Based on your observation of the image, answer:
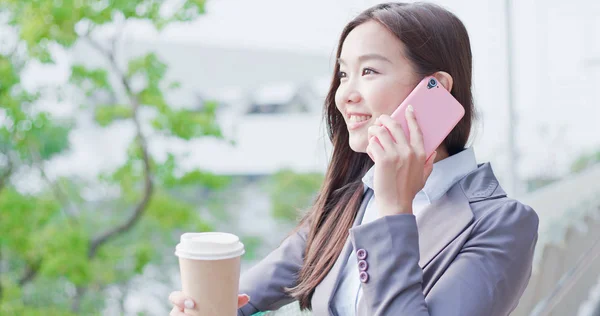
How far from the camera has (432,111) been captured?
944 mm

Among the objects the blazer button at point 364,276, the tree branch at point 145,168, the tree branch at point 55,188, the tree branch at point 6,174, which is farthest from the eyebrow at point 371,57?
the tree branch at point 6,174

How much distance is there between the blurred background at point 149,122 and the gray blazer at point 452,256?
126 centimetres

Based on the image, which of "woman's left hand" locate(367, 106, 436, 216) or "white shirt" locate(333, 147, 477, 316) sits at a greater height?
"woman's left hand" locate(367, 106, 436, 216)

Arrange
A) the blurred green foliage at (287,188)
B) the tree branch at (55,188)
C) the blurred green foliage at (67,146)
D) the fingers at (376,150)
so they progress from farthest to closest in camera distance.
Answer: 1. the blurred green foliage at (287,188)
2. the tree branch at (55,188)
3. the blurred green foliage at (67,146)
4. the fingers at (376,150)

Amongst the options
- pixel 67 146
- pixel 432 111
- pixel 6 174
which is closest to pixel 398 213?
pixel 432 111

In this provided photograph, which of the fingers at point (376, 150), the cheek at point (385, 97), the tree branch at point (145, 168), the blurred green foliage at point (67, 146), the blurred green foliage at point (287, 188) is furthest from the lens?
the blurred green foliage at point (287, 188)

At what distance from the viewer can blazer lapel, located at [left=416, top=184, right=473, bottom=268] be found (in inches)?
37.2

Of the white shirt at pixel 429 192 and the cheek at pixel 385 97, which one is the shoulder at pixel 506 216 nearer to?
the white shirt at pixel 429 192

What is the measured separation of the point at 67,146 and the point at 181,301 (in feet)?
15.6

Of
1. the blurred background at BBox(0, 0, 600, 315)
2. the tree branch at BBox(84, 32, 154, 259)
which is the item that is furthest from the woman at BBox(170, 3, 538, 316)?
the tree branch at BBox(84, 32, 154, 259)

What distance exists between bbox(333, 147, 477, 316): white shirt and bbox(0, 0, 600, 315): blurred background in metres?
1.19

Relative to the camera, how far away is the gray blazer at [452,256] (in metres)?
0.85

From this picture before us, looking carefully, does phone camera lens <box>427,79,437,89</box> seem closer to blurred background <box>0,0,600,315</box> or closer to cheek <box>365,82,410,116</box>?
cheek <box>365,82,410,116</box>

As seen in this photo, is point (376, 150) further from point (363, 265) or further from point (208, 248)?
point (208, 248)
